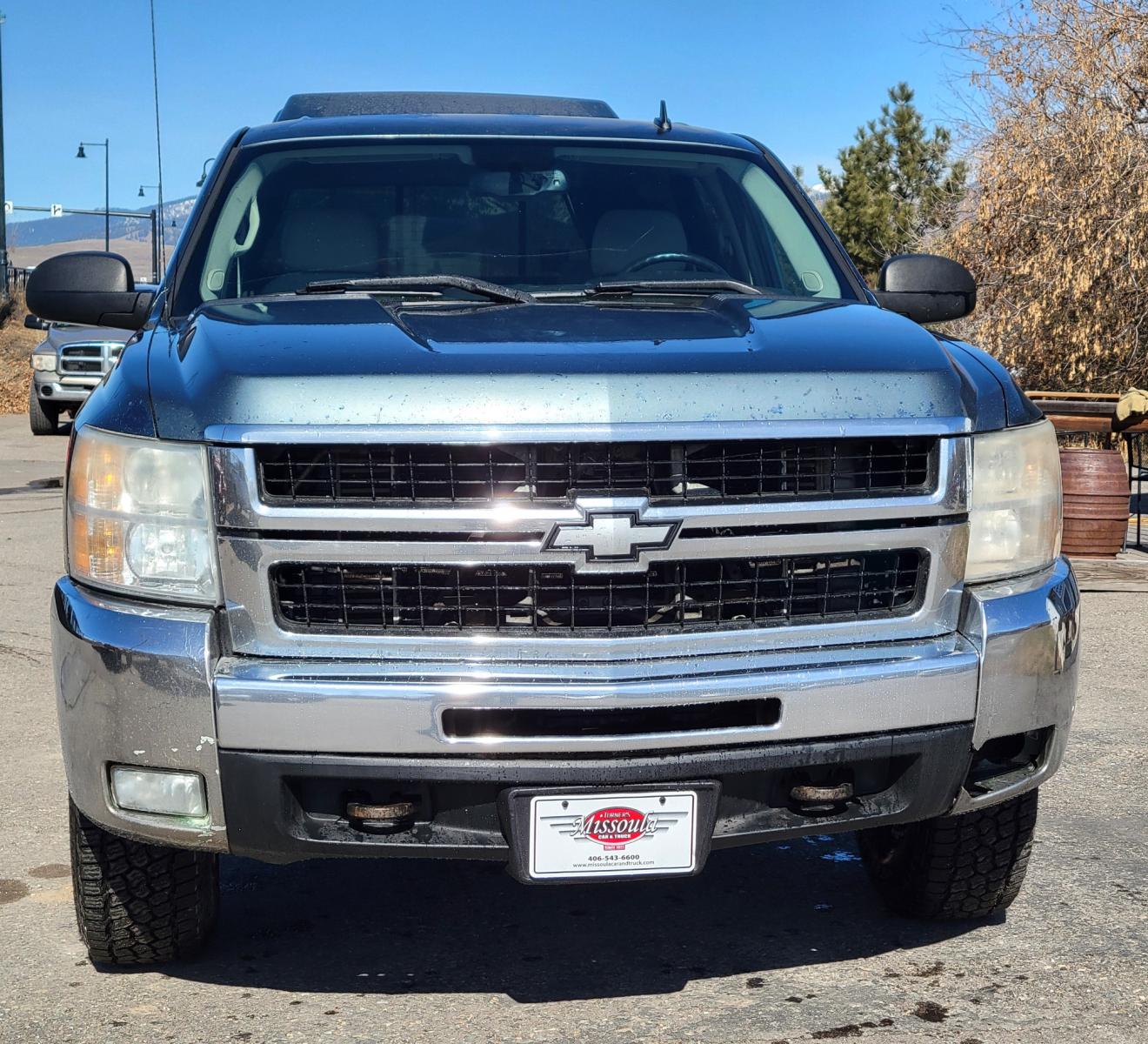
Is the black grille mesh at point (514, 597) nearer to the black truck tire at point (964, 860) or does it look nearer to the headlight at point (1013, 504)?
the headlight at point (1013, 504)

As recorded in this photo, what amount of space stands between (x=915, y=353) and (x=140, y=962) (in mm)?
2179

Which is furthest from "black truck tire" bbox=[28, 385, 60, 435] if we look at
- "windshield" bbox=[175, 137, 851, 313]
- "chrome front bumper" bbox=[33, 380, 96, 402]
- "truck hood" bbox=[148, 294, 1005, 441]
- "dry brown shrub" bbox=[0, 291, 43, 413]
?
"truck hood" bbox=[148, 294, 1005, 441]

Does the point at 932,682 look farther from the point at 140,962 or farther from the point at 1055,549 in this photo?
the point at 140,962

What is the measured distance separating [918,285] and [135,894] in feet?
8.66

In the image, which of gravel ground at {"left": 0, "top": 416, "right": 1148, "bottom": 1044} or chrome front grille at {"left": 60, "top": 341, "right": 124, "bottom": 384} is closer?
gravel ground at {"left": 0, "top": 416, "right": 1148, "bottom": 1044}

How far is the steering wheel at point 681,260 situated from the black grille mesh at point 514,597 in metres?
1.52

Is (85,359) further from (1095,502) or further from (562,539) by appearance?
(562,539)

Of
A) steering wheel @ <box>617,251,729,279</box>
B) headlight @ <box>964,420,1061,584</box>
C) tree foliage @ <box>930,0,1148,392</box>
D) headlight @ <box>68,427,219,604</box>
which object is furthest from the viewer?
tree foliage @ <box>930,0,1148,392</box>

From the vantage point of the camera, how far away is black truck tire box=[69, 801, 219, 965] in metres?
3.47

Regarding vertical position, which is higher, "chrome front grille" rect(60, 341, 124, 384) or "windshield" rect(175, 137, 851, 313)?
"windshield" rect(175, 137, 851, 313)

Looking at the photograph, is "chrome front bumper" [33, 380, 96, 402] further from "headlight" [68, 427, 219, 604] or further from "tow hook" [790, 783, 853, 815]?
"tow hook" [790, 783, 853, 815]

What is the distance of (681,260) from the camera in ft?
14.9

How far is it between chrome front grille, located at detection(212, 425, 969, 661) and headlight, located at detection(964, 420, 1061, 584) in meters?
0.10

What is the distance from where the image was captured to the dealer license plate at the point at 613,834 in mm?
3051
